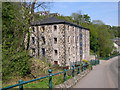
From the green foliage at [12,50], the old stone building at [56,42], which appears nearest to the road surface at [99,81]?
the green foliage at [12,50]

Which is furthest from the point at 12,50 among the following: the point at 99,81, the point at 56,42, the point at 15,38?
the point at 56,42

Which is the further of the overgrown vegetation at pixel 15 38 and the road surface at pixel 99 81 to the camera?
the overgrown vegetation at pixel 15 38

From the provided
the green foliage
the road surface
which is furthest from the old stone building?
the road surface

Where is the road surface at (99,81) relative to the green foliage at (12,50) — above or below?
below

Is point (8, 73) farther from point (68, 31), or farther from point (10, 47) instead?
point (68, 31)

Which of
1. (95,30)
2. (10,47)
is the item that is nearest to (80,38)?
(95,30)

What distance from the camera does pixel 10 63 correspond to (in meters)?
9.19

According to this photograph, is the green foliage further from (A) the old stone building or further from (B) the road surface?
(A) the old stone building

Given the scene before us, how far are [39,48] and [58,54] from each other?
438 cm

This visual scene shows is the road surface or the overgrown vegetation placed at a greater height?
the overgrown vegetation

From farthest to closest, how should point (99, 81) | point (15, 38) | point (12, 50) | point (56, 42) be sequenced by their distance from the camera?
point (56, 42)
point (15, 38)
point (99, 81)
point (12, 50)

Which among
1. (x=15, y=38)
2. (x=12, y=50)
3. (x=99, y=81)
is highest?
(x=15, y=38)

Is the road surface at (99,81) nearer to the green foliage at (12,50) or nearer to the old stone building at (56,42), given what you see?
the green foliage at (12,50)

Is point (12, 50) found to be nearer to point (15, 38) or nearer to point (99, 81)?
point (15, 38)
